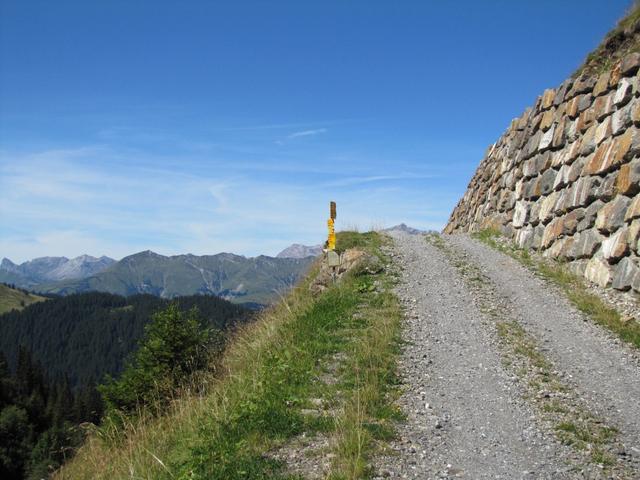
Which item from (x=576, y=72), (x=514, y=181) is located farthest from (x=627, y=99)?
(x=514, y=181)

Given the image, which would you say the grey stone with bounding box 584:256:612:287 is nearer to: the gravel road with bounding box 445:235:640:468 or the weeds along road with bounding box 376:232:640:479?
the gravel road with bounding box 445:235:640:468

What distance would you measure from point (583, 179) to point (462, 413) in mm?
13208

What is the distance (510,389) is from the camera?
29.1 ft

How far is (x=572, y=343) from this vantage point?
11.6 metres

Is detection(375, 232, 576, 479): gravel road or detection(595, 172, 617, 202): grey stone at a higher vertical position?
detection(595, 172, 617, 202): grey stone

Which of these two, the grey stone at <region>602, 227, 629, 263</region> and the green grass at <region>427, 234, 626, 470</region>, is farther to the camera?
the grey stone at <region>602, 227, 629, 263</region>

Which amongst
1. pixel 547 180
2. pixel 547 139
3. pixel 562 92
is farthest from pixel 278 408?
pixel 562 92

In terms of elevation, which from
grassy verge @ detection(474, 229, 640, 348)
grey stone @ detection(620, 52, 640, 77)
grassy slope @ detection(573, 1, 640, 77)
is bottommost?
grassy verge @ detection(474, 229, 640, 348)

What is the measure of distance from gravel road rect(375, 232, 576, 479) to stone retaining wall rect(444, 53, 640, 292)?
4.98 metres

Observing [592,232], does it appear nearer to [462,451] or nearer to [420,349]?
[420,349]

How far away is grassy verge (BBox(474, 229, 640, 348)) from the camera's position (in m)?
12.2

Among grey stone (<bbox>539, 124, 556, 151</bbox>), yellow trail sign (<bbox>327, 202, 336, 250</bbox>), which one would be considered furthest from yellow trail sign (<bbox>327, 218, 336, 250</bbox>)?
grey stone (<bbox>539, 124, 556, 151</bbox>)

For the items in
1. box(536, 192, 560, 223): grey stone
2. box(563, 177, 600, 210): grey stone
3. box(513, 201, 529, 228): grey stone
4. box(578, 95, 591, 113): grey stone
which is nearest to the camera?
box(563, 177, 600, 210): grey stone

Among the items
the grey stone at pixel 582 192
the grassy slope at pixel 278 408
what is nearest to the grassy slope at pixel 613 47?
the grey stone at pixel 582 192
